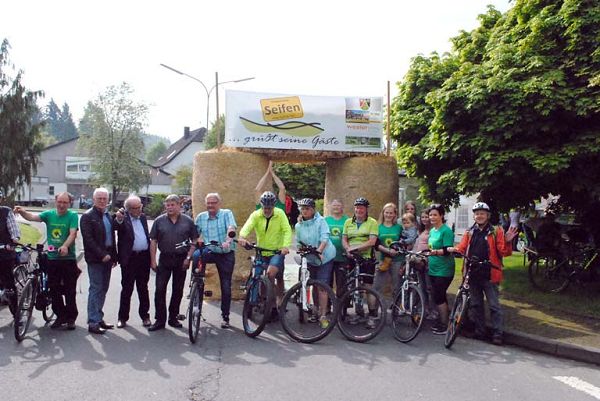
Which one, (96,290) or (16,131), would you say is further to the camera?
(16,131)

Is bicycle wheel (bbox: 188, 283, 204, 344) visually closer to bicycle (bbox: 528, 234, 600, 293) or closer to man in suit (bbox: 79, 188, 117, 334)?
man in suit (bbox: 79, 188, 117, 334)

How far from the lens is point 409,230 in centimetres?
866

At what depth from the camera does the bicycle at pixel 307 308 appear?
721cm

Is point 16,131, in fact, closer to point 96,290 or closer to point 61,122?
point 96,290

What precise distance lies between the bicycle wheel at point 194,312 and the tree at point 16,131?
2780cm

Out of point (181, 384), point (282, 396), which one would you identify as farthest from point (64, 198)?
point (282, 396)

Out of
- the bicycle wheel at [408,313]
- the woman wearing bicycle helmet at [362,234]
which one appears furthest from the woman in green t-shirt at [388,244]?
the bicycle wheel at [408,313]

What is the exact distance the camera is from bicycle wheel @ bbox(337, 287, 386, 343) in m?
7.27

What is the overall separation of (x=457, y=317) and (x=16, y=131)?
1221 inches

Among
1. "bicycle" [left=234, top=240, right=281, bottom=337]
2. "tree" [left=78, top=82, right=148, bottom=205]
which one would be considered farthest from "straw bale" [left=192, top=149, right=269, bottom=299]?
"tree" [left=78, top=82, right=148, bottom=205]

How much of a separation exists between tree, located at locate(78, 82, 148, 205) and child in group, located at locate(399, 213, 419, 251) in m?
52.1

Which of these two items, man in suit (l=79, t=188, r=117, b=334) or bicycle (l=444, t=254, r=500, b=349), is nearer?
bicycle (l=444, t=254, r=500, b=349)

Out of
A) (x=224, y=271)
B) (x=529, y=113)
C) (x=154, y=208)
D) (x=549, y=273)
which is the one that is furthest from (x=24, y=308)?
(x=154, y=208)

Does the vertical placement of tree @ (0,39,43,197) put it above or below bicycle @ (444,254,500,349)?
above
